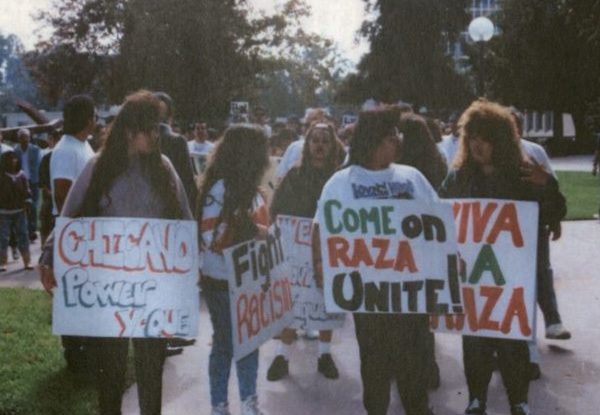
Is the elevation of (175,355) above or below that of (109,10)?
below

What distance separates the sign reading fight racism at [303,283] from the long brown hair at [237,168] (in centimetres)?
106

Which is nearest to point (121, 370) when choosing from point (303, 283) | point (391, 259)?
point (391, 259)

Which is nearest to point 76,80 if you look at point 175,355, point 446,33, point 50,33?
point 50,33

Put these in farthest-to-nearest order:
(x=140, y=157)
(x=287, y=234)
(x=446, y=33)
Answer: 1. (x=446, y=33)
2. (x=287, y=234)
3. (x=140, y=157)

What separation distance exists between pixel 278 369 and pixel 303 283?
2.07ft

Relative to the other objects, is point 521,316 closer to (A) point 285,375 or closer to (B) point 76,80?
(A) point 285,375

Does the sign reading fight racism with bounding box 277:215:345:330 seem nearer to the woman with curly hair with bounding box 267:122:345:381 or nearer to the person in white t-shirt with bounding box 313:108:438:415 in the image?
the woman with curly hair with bounding box 267:122:345:381

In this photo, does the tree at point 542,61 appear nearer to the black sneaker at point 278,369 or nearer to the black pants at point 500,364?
the black sneaker at point 278,369

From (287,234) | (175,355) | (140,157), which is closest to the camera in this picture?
(140,157)

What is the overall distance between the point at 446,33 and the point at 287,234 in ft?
198

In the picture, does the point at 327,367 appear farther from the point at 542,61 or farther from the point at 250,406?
the point at 542,61

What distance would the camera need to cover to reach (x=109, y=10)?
46938 millimetres

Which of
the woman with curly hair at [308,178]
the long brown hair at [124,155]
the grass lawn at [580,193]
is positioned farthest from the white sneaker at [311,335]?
the grass lawn at [580,193]

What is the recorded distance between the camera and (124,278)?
5004 millimetres
